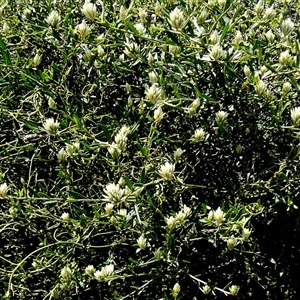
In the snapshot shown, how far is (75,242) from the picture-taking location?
1.81 metres

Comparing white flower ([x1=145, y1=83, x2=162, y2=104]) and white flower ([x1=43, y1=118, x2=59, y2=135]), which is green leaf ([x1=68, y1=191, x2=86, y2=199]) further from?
white flower ([x1=145, y1=83, x2=162, y2=104])

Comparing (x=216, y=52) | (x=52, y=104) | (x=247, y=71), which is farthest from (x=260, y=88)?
(x=52, y=104)

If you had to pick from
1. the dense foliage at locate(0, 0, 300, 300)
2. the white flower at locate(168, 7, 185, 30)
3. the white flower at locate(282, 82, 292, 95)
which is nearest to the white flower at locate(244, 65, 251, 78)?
the dense foliage at locate(0, 0, 300, 300)

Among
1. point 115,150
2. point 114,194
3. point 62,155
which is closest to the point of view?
point 114,194

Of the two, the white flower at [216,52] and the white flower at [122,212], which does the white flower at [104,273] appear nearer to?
the white flower at [122,212]

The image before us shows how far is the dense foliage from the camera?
1.76 m

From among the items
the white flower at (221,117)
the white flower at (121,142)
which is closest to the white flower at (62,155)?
the white flower at (121,142)

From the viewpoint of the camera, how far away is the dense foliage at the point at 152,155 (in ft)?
5.77

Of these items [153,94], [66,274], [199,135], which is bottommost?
[66,274]

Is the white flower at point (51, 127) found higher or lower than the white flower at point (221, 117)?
lower

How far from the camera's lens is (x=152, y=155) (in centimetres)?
190

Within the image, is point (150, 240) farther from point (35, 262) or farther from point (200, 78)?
point (200, 78)

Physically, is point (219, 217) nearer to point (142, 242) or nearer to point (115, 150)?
point (142, 242)

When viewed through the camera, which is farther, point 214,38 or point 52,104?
point 52,104
